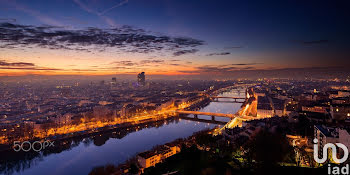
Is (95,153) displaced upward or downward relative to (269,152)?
downward

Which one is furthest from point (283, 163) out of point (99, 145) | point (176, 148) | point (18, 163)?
point (18, 163)

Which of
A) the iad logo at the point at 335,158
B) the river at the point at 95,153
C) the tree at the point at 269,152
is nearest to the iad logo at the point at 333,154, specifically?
the iad logo at the point at 335,158

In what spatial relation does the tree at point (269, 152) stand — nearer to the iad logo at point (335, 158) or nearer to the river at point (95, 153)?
the iad logo at point (335, 158)

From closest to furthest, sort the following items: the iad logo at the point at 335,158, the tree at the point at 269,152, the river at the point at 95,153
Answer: the iad logo at the point at 335,158, the tree at the point at 269,152, the river at the point at 95,153

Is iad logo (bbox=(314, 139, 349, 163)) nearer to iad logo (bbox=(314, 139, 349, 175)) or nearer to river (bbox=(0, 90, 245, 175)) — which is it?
iad logo (bbox=(314, 139, 349, 175))

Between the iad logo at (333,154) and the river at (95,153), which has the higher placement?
the iad logo at (333,154)

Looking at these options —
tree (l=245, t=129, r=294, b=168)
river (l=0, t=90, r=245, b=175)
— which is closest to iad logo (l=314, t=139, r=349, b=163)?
tree (l=245, t=129, r=294, b=168)

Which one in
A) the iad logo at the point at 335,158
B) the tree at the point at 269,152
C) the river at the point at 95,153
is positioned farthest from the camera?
the river at the point at 95,153

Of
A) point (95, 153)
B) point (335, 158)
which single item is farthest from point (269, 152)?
point (95, 153)

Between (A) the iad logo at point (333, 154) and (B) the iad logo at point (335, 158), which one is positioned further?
(A) the iad logo at point (333, 154)

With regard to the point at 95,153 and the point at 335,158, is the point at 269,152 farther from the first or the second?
the point at 95,153
